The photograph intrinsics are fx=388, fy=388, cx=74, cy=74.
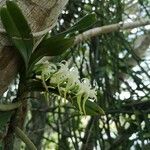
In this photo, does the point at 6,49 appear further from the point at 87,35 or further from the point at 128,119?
the point at 128,119

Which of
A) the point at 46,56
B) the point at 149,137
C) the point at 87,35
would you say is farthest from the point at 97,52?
the point at 46,56

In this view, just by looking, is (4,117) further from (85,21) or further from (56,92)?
(85,21)

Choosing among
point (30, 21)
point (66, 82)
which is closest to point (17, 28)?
point (30, 21)

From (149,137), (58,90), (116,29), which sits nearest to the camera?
(58,90)

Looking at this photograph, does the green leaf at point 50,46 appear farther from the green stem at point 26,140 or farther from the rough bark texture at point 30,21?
the green stem at point 26,140

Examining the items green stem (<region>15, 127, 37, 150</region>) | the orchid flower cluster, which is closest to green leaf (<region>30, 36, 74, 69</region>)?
the orchid flower cluster

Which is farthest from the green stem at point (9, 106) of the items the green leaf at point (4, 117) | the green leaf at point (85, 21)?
the green leaf at point (85, 21)

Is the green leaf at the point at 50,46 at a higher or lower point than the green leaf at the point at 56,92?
higher
